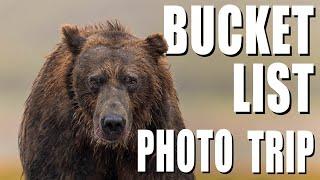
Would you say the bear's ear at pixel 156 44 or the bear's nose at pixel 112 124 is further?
the bear's ear at pixel 156 44

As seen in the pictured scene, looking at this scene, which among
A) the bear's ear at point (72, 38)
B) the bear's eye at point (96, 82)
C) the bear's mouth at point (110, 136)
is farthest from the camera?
the bear's ear at point (72, 38)

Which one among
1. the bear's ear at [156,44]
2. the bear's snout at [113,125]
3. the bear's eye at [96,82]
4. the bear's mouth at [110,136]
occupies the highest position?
the bear's ear at [156,44]

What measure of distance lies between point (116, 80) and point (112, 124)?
440 mm

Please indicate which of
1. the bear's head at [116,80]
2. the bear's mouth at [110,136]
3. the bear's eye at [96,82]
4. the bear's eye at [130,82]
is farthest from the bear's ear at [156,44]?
the bear's mouth at [110,136]

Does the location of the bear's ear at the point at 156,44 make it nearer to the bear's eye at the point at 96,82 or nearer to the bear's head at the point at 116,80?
the bear's head at the point at 116,80

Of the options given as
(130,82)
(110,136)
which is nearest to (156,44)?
(130,82)

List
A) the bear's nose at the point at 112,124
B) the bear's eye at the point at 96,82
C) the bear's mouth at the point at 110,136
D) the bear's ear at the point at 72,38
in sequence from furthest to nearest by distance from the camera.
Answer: the bear's ear at the point at 72,38
the bear's eye at the point at 96,82
the bear's mouth at the point at 110,136
the bear's nose at the point at 112,124

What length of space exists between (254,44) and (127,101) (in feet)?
8.69

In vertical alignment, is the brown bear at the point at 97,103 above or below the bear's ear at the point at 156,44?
below

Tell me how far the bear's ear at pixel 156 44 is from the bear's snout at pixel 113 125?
3.14ft

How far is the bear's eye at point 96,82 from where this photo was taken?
761cm

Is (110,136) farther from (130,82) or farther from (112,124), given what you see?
(130,82)

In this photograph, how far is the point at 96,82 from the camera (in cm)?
764

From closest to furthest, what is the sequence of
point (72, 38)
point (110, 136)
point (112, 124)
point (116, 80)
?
point (112, 124) → point (110, 136) → point (116, 80) → point (72, 38)
